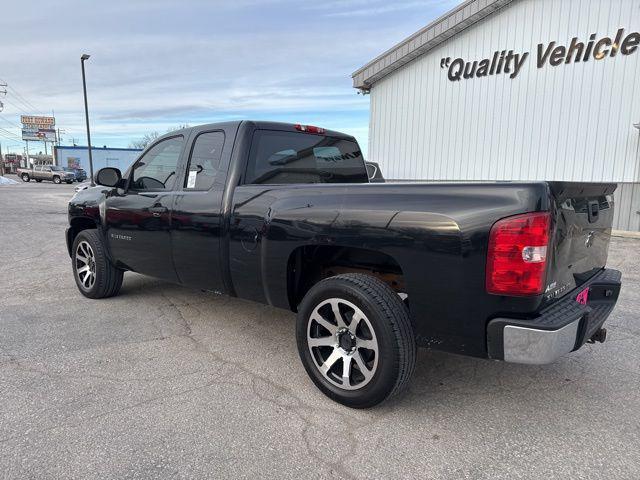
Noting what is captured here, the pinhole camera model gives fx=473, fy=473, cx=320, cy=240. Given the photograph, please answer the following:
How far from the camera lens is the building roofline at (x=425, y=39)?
13.1m

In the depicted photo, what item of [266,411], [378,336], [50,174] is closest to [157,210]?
[266,411]

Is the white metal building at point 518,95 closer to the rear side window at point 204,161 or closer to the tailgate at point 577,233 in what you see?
the tailgate at point 577,233

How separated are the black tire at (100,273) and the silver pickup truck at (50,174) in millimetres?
42092

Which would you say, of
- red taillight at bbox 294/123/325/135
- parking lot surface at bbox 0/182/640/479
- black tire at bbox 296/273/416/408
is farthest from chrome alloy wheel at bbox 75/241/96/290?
black tire at bbox 296/273/416/408

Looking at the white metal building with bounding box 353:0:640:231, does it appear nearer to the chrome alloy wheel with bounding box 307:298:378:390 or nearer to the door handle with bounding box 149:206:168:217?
the chrome alloy wheel with bounding box 307:298:378:390

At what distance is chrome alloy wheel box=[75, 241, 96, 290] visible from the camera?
5391 millimetres

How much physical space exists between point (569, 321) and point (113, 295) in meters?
4.78

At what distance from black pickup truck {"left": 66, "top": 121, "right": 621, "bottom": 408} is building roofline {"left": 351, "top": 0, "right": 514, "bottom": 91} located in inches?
424

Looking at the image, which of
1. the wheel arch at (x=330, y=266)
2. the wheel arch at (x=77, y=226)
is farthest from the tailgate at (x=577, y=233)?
the wheel arch at (x=77, y=226)

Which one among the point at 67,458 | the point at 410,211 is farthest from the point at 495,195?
the point at 67,458

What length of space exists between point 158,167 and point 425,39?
39.2 feet

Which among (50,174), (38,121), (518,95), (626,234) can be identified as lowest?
(626,234)

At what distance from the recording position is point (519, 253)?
2.37 meters

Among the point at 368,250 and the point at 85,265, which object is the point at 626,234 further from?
the point at 85,265
